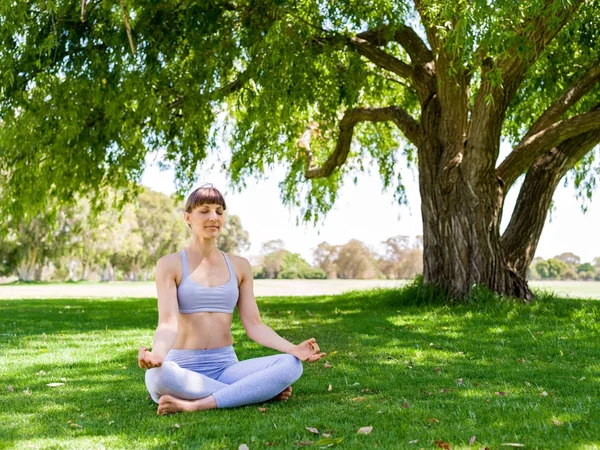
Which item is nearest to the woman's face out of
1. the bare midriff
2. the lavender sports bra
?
the lavender sports bra

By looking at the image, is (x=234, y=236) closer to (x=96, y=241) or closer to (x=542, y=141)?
(x=96, y=241)

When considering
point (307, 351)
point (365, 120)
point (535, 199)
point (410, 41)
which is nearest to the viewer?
point (307, 351)

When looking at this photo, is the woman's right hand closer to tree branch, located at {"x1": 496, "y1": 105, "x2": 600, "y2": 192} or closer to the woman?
the woman

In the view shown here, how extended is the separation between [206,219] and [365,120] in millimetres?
11375

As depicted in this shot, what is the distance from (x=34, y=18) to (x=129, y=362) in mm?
7819

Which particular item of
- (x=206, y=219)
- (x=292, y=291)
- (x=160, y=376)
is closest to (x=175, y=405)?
(x=160, y=376)

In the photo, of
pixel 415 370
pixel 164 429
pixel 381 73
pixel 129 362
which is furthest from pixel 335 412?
pixel 381 73

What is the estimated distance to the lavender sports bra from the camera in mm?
5043

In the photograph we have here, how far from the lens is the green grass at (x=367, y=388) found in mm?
4141

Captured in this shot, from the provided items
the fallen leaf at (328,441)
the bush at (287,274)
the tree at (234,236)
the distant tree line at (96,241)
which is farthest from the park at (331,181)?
the tree at (234,236)

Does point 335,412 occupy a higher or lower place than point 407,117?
lower

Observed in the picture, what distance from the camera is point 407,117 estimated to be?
49.1 ft

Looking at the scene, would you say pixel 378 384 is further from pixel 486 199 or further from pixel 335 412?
pixel 486 199

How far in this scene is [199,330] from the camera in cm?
511
